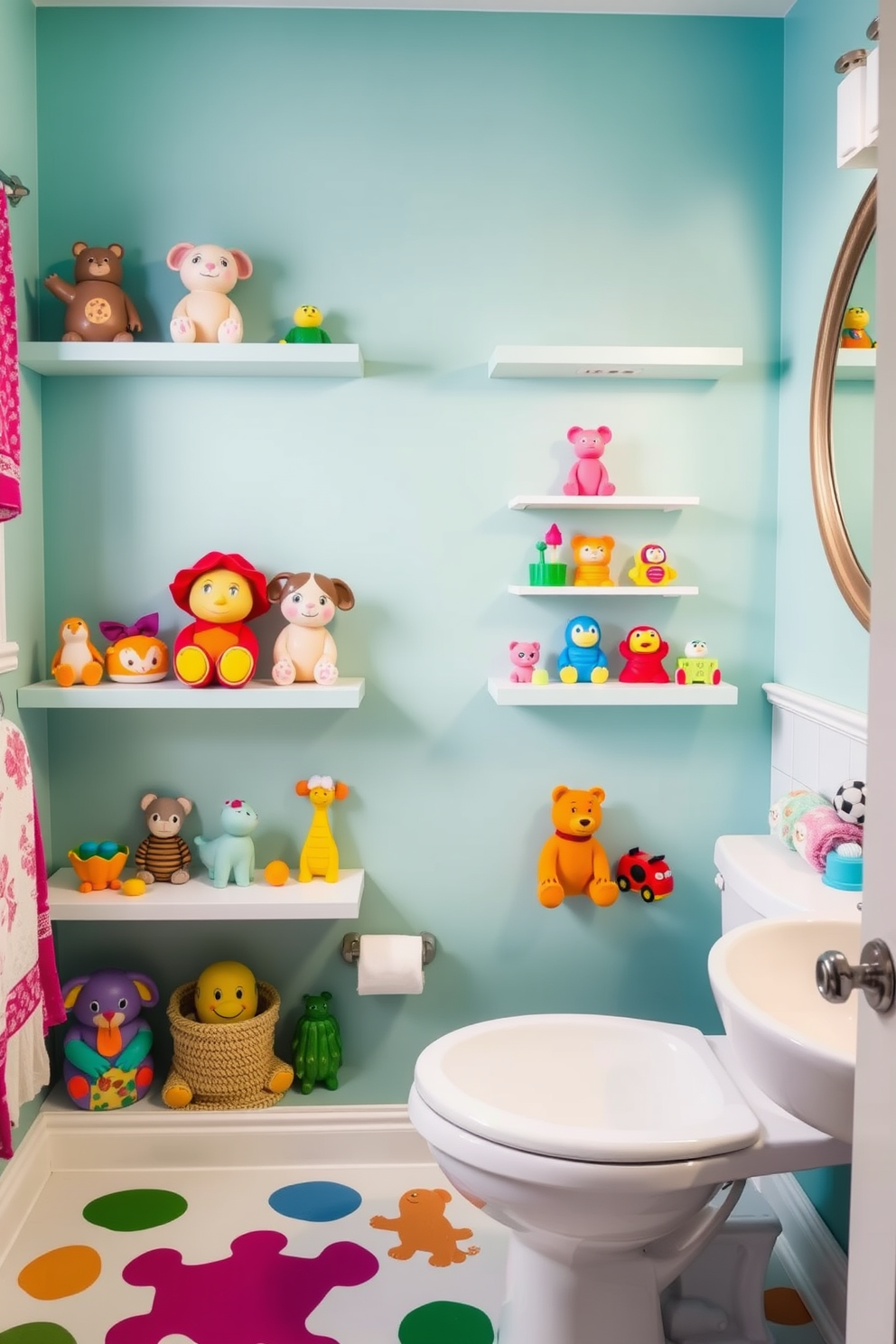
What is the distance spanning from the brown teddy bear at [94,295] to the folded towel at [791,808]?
5.24 feet

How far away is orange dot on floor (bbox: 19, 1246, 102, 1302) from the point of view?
6.23 feet

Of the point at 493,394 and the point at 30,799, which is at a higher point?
the point at 493,394

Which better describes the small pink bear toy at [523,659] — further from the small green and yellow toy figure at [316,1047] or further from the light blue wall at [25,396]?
the light blue wall at [25,396]

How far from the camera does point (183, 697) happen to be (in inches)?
83.1

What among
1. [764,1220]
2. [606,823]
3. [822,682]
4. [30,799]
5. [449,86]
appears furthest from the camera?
[606,823]

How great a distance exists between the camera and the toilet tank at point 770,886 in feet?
5.68

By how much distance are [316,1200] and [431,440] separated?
5.23 feet

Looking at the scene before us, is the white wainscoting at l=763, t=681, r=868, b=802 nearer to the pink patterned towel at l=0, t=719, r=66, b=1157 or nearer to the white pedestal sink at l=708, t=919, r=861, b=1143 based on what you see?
the white pedestal sink at l=708, t=919, r=861, b=1143

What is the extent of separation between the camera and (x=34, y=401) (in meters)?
2.23

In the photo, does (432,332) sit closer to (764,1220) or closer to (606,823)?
(606,823)

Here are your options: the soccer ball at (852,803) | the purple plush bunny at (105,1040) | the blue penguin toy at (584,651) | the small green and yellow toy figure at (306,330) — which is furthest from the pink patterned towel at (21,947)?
the soccer ball at (852,803)

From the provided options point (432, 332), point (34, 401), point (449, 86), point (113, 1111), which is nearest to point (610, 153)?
point (449, 86)

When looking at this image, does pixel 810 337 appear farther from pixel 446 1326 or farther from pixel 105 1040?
pixel 105 1040

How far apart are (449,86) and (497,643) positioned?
117 cm
